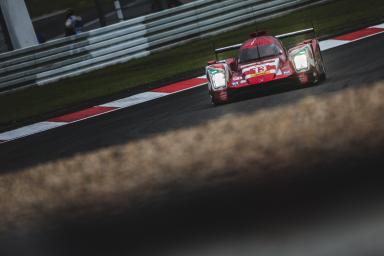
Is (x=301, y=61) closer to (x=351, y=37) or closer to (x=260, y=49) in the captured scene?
(x=260, y=49)

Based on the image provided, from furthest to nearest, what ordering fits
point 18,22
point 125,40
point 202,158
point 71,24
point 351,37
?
1. point 71,24
2. point 18,22
3. point 125,40
4. point 351,37
5. point 202,158

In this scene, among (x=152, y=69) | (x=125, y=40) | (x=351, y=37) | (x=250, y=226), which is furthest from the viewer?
(x=125, y=40)

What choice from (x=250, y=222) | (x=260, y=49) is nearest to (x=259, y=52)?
(x=260, y=49)

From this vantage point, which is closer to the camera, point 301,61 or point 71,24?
point 301,61

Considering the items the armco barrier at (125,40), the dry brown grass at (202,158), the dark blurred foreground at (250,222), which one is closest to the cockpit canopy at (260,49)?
the dry brown grass at (202,158)

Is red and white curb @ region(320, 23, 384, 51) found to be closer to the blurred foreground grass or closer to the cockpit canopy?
the blurred foreground grass

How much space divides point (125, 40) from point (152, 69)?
1683mm

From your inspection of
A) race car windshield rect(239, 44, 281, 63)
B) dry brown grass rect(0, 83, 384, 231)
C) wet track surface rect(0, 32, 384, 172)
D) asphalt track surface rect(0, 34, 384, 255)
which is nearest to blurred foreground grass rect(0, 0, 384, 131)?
wet track surface rect(0, 32, 384, 172)

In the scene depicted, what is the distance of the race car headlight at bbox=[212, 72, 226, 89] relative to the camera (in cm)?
1054

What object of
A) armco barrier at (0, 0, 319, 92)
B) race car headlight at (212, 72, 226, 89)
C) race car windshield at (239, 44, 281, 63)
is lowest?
race car headlight at (212, 72, 226, 89)

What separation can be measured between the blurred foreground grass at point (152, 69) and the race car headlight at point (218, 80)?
3.52 meters

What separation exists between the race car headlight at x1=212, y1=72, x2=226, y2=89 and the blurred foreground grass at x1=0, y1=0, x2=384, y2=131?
3.52 metres

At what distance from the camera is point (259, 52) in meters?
10.7

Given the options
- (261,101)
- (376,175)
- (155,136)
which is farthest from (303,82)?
(376,175)
